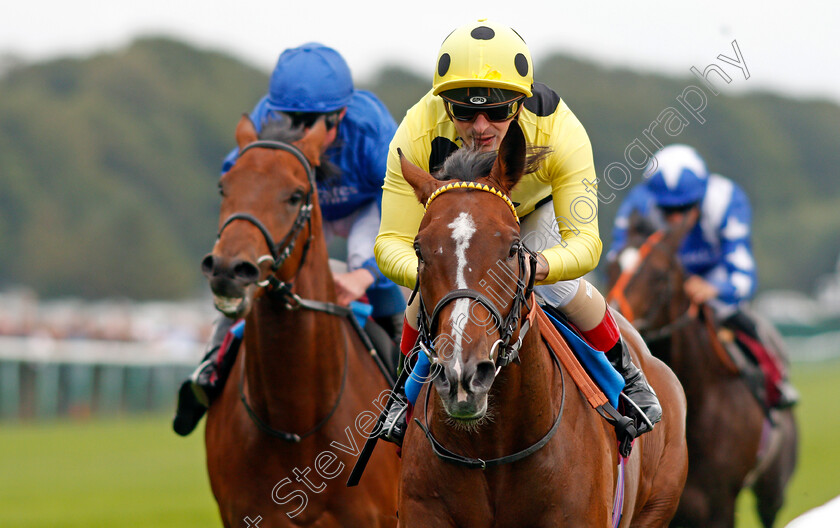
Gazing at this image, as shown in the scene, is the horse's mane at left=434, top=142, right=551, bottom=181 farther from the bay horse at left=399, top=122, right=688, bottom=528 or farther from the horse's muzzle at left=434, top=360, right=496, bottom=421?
the horse's muzzle at left=434, top=360, right=496, bottom=421

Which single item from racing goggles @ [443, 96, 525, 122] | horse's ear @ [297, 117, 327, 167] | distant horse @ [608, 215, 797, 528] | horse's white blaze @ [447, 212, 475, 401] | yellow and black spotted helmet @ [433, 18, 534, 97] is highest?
yellow and black spotted helmet @ [433, 18, 534, 97]

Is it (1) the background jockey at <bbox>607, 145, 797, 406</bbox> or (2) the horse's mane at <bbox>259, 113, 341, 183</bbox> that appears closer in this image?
(2) the horse's mane at <bbox>259, 113, 341, 183</bbox>

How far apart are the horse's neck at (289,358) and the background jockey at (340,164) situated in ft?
1.44

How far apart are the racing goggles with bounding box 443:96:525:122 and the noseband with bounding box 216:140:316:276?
1.20 metres

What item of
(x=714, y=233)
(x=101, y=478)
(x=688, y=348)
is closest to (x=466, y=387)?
(x=688, y=348)

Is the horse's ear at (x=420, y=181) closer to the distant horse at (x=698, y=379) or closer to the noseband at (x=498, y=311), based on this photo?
the noseband at (x=498, y=311)

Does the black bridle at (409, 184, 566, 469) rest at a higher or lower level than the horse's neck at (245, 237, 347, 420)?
higher

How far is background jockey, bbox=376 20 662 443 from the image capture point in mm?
4051

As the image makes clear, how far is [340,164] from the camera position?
622 cm

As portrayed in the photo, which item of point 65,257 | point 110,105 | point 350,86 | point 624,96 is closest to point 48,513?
point 350,86

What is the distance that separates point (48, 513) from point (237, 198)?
662cm

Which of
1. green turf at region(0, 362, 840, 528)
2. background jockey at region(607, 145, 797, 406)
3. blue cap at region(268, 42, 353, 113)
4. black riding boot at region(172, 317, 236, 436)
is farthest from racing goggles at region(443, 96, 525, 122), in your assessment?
green turf at region(0, 362, 840, 528)

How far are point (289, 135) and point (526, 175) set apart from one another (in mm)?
Result: 1640

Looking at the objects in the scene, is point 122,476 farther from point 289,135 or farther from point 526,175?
point 526,175
